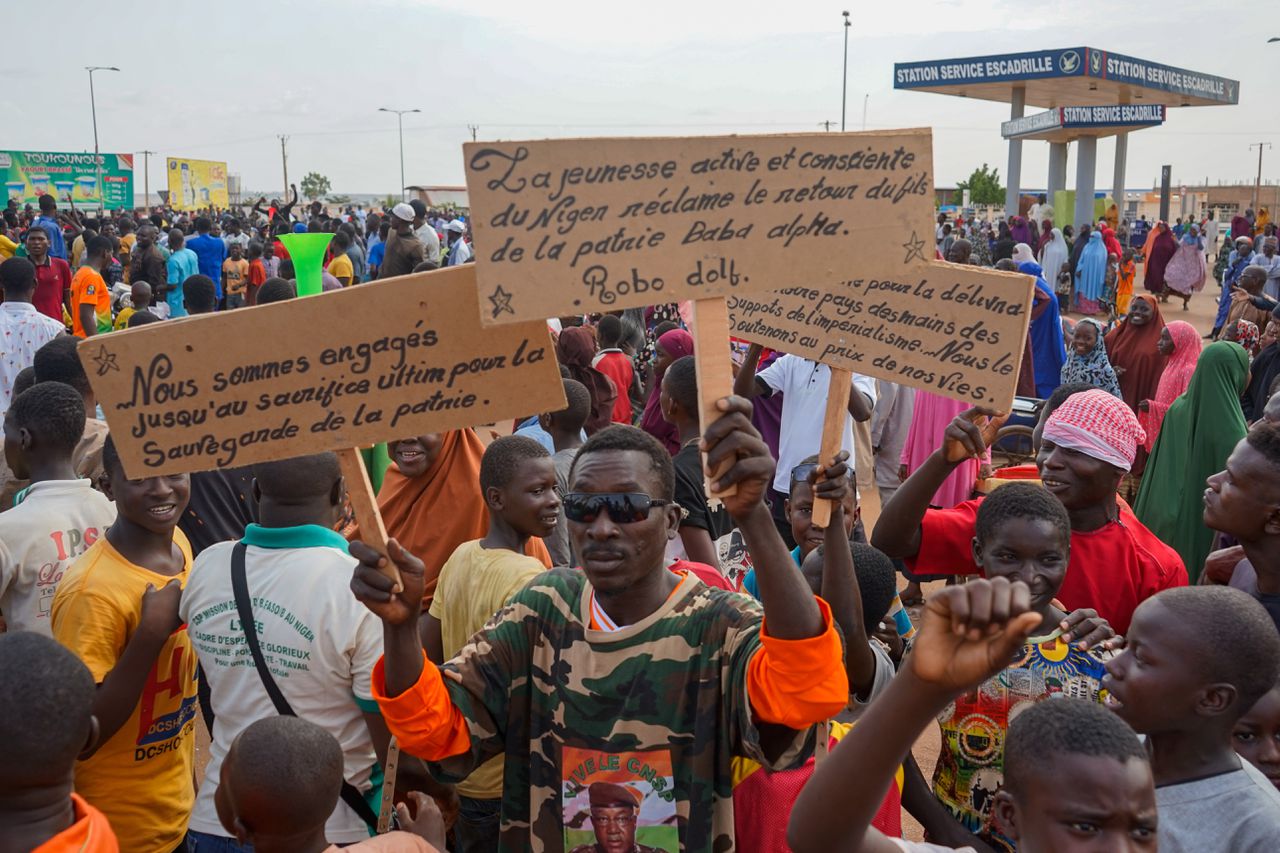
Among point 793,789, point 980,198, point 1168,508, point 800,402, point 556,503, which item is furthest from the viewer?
point 980,198

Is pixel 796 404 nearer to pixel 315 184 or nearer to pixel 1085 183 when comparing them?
pixel 1085 183

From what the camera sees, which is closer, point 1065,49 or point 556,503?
point 556,503

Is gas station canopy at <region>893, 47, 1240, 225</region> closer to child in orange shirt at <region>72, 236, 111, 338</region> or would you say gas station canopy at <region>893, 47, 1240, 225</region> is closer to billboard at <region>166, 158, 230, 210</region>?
child in orange shirt at <region>72, 236, 111, 338</region>

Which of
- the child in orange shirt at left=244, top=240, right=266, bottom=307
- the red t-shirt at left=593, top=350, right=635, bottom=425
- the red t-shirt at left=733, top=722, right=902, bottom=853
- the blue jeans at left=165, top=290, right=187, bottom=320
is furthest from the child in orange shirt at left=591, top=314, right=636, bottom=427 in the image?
the child in orange shirt at left=244, top=240, right=266, bottom=307

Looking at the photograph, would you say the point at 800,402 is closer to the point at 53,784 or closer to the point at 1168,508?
the point at 1168,508

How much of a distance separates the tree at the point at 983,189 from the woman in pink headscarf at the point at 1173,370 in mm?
60078

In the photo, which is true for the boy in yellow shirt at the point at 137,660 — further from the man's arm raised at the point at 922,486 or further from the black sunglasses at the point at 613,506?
the man's arm raised at the point at 922,486

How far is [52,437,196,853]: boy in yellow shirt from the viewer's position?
291cm

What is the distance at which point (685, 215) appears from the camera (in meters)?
2.19

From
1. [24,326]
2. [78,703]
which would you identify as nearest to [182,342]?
[78,703]

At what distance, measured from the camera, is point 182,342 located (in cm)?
225

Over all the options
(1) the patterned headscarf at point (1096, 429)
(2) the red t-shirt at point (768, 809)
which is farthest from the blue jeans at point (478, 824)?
(1) the patterned headscarf at point (1096, 429)

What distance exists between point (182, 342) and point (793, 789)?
1741 millimetres

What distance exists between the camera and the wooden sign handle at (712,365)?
2.00m
